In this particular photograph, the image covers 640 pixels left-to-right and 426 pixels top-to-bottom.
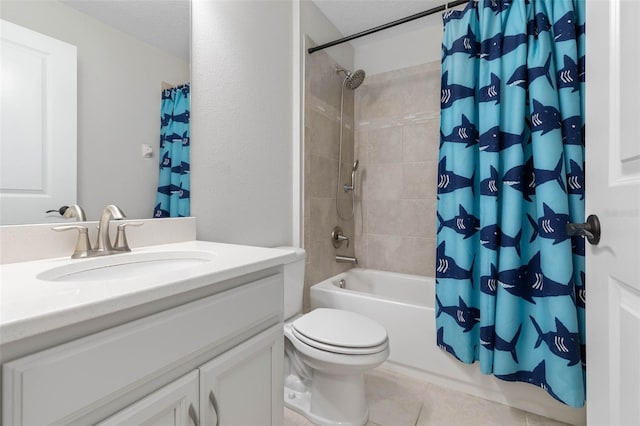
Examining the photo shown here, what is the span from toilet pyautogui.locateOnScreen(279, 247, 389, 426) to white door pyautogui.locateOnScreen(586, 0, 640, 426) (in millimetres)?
694

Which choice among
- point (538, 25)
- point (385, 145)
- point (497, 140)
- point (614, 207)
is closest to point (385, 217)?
point (385, 145)

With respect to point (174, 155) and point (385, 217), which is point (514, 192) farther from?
point (174, 155)

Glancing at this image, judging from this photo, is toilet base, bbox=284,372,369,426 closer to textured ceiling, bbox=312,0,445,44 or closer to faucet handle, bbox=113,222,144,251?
faucet handle, bbox=113,222,144,251

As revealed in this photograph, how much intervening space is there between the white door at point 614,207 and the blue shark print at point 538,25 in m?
0.72

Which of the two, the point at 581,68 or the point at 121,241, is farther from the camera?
the point at 581,68

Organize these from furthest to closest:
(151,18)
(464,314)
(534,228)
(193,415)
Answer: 1. (464,314)
2. (534,228)
3. (151,18)
4. (193,415)

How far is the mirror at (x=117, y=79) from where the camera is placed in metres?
0.94

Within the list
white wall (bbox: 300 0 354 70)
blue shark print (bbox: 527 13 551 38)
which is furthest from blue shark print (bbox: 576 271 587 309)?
white wall (bbox: 300 0 354 70)

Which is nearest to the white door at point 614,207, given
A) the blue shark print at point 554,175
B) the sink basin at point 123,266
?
the blue shark print at point 554,175

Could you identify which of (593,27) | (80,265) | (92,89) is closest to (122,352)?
(80,265)

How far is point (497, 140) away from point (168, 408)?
5.20 feet

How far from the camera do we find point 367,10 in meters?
2.07

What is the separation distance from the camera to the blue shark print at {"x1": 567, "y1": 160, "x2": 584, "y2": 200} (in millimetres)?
1256

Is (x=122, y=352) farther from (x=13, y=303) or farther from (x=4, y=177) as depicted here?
(x=4, y=177)
